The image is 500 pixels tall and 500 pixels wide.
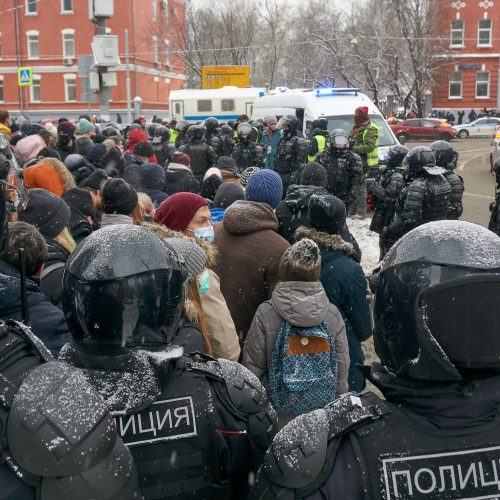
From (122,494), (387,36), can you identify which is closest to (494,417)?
(122,494)

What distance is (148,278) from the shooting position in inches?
80.9

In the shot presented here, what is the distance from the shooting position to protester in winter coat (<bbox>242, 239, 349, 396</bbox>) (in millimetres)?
3885

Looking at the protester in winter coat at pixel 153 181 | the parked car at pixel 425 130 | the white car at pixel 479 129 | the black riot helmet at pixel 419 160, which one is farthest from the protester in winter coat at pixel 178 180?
the white car at pixel 479 129

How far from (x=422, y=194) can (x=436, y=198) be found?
0.48 ft

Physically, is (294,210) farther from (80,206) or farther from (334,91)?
(334,91)

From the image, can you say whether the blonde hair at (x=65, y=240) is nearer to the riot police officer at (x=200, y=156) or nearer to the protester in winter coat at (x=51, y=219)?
the protester in winter coat at (x=51, y=219)

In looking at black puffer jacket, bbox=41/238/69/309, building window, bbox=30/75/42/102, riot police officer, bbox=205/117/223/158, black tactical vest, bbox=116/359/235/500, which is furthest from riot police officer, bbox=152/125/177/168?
building window, bbox=30/75/42/102

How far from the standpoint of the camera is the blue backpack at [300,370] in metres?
3.90

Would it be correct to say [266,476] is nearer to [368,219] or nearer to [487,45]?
[368,219]

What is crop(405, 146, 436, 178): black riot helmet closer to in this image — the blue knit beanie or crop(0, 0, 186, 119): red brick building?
the blue knit beanie

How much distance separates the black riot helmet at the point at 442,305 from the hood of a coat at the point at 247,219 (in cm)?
283

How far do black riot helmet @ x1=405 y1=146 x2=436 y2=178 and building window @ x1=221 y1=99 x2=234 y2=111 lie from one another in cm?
2667

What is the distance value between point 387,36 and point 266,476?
170 feet

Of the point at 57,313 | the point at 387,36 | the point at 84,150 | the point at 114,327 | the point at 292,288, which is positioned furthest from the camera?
the point at 387,36
